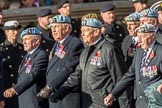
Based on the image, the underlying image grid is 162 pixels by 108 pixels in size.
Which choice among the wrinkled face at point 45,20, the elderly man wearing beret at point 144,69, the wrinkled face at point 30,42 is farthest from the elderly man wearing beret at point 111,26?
the elderly man wearing beret at point 144,69

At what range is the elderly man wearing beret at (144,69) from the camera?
967 cm

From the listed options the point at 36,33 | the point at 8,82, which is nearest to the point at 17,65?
the point at 8,82

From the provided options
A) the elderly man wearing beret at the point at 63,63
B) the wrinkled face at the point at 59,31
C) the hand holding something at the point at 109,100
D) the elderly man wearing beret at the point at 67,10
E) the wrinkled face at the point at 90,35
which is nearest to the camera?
the hand holding something at the point at 109,100

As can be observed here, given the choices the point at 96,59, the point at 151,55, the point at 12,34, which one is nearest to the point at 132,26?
the point at 96,59

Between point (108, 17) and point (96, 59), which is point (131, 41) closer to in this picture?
point (108, 17)

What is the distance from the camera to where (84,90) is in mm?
10375

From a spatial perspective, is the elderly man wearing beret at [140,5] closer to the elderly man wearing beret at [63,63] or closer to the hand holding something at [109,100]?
the elderly man wearing beret at [63,63]

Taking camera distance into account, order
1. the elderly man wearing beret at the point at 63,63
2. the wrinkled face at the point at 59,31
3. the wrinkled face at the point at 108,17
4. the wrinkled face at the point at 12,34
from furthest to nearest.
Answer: the wrinkled face at the point at 108,17 < the wrinkled face at the point at 12,34 < the wrinkled face at the point at 59,31 < the elderly man wearing beret at the point at 63,63

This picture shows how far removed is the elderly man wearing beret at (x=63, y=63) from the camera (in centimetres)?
1080

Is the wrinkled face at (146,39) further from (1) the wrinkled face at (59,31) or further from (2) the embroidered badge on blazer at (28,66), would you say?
(2) the embroidered badge on blazer at (28,66)

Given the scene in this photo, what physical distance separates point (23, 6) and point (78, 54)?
483 centimetres

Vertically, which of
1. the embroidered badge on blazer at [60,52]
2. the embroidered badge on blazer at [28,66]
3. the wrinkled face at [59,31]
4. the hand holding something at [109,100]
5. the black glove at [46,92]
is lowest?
the black glove at [46,92]

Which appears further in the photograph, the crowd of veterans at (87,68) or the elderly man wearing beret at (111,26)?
the elderly man wearing beret at (111,26)

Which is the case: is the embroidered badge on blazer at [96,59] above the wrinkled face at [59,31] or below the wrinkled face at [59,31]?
below
